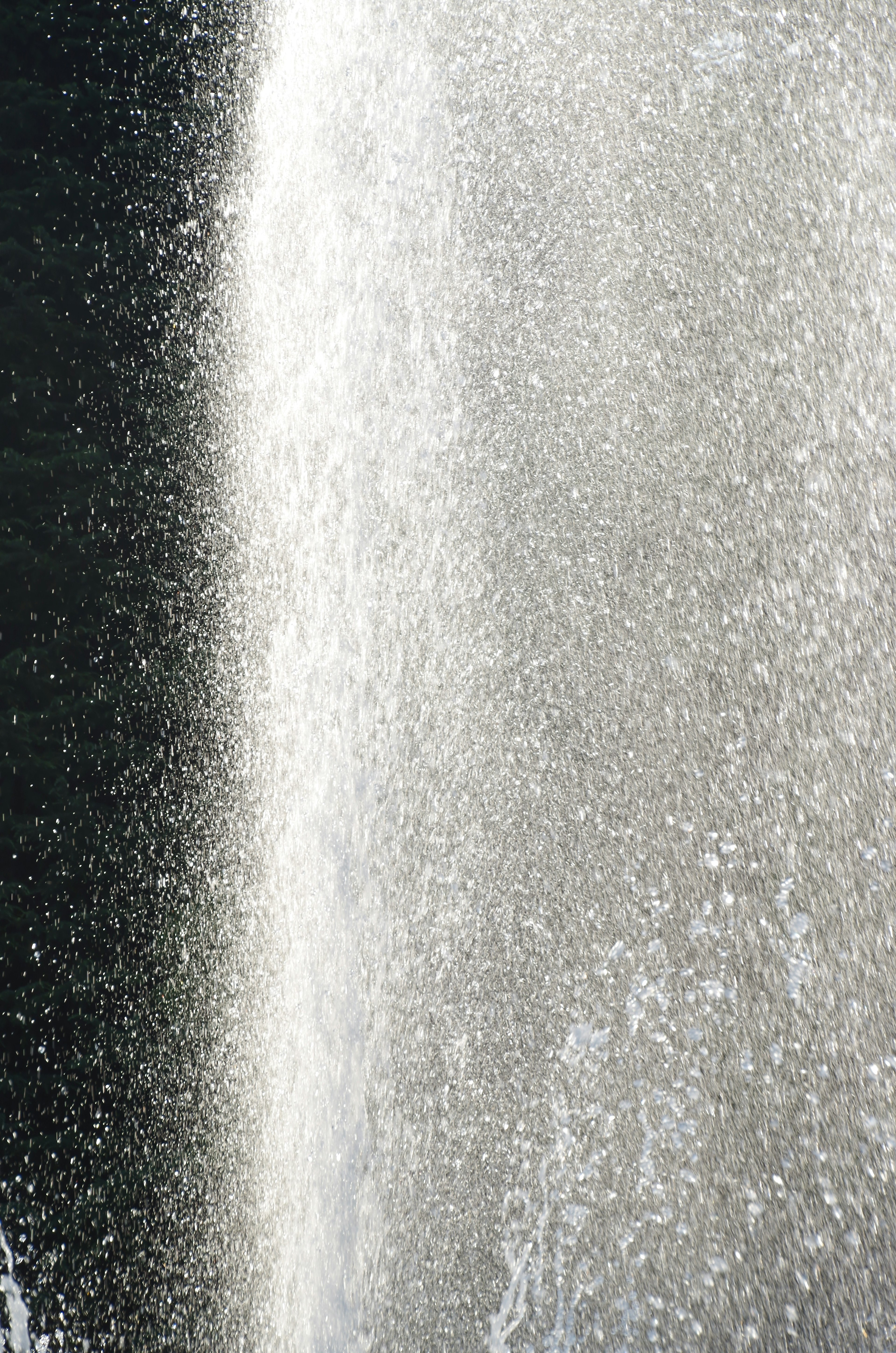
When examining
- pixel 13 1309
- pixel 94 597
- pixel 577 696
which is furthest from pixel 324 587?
pixel 13 1309

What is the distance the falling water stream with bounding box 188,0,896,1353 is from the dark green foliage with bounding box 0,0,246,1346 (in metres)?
0.29

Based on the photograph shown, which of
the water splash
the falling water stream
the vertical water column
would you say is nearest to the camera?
the falling water stream

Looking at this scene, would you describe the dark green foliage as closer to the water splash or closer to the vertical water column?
the water splash

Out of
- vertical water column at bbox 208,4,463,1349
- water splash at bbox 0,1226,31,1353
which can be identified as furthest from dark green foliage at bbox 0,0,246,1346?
vertical water column at bbox 208,4,463,1349

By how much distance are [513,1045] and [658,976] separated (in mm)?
193

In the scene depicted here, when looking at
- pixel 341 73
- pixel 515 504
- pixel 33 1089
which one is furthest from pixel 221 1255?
pixel 341 73

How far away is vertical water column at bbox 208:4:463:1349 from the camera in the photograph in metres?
1.14

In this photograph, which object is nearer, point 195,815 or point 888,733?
point 888,733

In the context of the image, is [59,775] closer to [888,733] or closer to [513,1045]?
[513,1045]

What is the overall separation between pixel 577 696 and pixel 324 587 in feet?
1.29

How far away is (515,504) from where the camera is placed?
112 cm

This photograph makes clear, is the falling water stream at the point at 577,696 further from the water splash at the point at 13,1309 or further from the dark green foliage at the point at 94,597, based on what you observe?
the water splash at the point at 13,1309

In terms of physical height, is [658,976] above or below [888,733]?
below

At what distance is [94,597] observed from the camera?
1559 mm
